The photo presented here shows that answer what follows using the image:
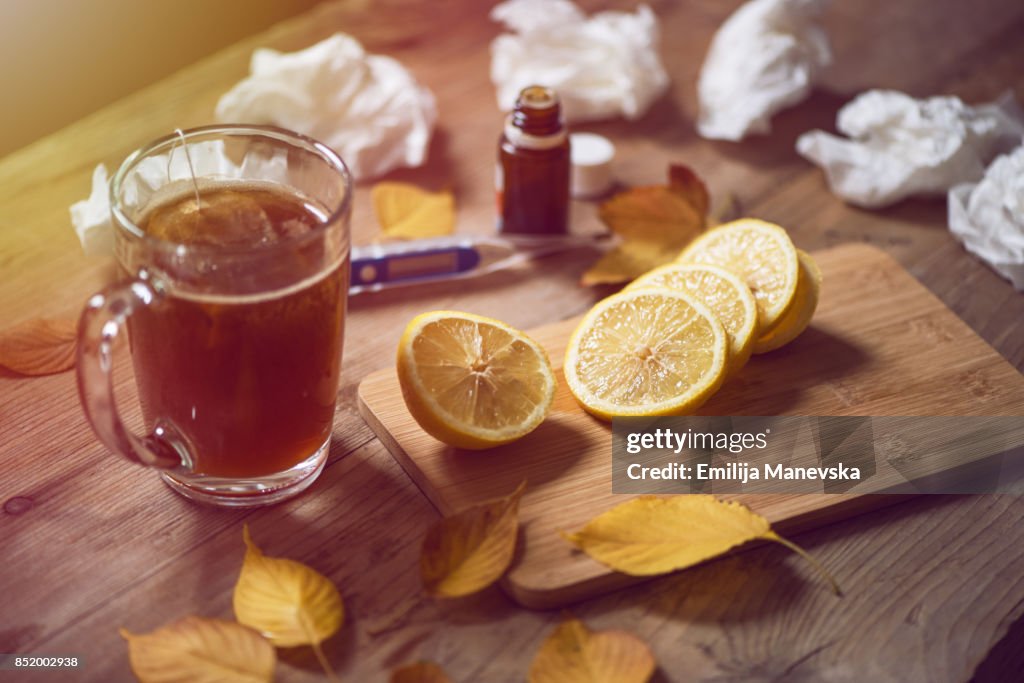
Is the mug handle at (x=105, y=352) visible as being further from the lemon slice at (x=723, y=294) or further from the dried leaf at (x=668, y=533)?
the lemon slice at (x=723, y=294)

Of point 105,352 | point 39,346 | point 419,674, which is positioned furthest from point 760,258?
point 39,346

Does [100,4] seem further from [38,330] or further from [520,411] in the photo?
[520,411]

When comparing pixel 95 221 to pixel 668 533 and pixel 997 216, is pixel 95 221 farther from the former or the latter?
pixel 997 216

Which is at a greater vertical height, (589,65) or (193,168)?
(193,168)

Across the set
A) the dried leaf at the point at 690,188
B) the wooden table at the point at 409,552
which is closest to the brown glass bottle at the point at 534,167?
the wooden table at the point at 409,552

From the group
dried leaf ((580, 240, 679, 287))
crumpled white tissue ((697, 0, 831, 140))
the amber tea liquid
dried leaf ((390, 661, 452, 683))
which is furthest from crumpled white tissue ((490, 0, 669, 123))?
dried leaf ((390, 661, 452, 683))

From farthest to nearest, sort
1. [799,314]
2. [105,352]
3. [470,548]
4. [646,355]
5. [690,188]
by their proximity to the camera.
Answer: [690,188], [799,314], [646,355], [470,548], [105,352]
